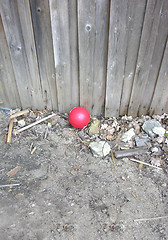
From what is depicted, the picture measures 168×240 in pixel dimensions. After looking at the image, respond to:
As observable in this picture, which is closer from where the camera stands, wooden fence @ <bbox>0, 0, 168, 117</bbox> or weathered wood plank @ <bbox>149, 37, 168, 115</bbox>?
wooden fence @ <bbox>0, 0, 168, 117</bbox>

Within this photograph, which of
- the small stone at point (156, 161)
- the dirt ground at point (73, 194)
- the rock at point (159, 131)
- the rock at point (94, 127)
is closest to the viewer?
the dirt ground at point (73, 194)

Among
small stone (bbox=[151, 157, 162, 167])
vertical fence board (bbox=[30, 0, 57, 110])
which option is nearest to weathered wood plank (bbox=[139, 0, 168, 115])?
small stone (bbox=[151, 157, 162, 167])

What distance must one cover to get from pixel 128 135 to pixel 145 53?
1.24 metres

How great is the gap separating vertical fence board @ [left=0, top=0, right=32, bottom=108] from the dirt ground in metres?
0.80

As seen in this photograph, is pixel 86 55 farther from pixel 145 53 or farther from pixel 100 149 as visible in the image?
pixel 100 149

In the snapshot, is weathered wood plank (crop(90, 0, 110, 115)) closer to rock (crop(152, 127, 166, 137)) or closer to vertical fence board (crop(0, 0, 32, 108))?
rock (crop(152, 127, 166, 137))

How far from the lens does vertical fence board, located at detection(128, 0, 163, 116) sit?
7.75 feet

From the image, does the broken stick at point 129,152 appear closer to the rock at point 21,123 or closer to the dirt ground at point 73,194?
the dirt ground at point 73,194

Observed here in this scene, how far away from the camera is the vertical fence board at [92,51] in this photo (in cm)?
239

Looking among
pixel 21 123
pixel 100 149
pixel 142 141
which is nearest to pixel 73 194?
pixel 100 149

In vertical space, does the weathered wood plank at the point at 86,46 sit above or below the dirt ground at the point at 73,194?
above

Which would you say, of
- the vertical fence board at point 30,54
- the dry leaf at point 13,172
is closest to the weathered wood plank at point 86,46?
the vertical fence board at point 30,54

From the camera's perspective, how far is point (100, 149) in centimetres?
276

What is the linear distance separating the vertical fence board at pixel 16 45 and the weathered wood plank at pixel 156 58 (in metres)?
1.89
